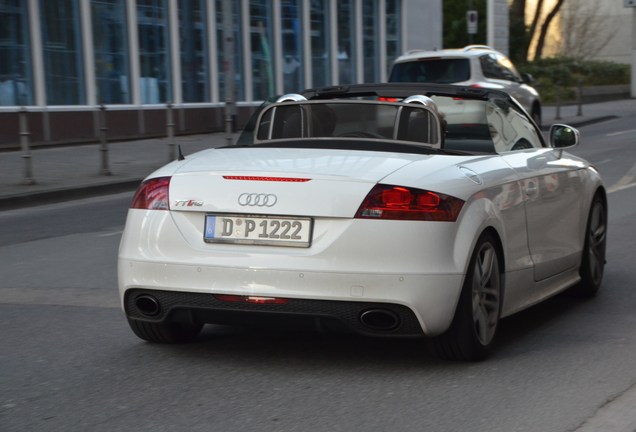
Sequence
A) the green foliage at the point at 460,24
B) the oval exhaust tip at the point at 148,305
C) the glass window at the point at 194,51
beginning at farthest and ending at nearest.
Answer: the green foliage at the point at 460,24 → the glass window at the point at 194,51 → the oval exhaust tip at the point at 148,305

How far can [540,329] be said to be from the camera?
21.4 feet

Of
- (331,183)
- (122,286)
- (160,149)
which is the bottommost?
(160,149)

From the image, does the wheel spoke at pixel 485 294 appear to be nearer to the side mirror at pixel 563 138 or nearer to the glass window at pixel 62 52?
the side mirror at pixel 563 138

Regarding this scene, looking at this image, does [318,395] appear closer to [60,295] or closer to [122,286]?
[122,286]

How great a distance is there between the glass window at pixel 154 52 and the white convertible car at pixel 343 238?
63.8 feet

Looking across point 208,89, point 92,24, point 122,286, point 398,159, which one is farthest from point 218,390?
point 208,89

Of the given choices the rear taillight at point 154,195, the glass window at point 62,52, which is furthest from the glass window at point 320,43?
the rear taillight at point 154,195

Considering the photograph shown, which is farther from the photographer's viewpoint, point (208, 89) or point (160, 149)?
point (208, 89)

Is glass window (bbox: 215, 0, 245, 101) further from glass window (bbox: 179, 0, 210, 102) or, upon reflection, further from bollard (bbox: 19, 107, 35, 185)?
bollard (bbox: 19, 107, 35, 185)

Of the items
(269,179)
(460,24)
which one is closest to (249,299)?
(269,179)

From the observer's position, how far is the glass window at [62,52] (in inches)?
890

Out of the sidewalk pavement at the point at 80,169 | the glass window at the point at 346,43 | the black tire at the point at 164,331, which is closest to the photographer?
the black tire at the point at 164,331

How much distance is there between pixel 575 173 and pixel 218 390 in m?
3.04

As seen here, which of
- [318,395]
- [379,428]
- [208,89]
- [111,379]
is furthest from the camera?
[208,89]
